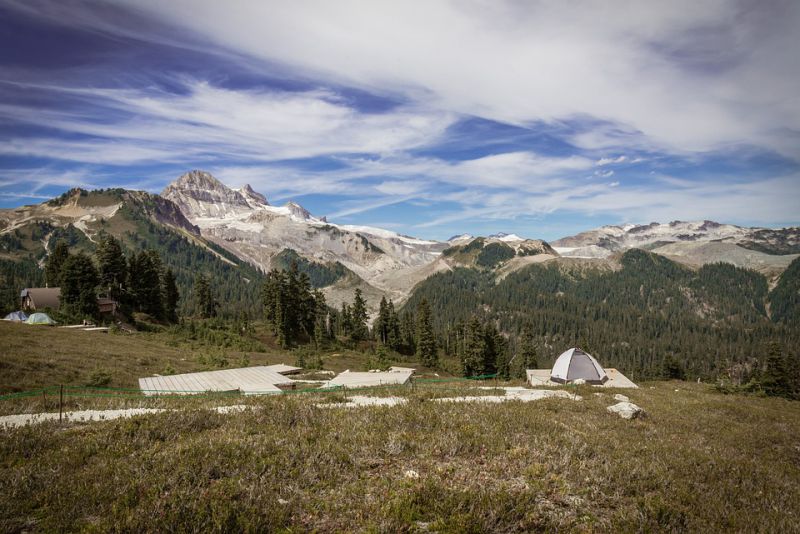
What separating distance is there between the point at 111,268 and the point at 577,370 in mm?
75707

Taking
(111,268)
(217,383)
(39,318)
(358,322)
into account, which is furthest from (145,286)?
(217,383)

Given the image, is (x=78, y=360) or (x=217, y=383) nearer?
(x=217, y=383)

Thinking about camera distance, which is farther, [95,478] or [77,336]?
[77,336]

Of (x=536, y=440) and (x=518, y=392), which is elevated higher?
(x=536, y=440)

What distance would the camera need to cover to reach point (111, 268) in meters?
66.9

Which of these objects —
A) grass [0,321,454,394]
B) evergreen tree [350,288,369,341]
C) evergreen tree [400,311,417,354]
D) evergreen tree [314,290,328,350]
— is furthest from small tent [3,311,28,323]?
evergreen tree [400,311,417,354]

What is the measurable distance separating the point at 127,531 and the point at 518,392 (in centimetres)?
2045

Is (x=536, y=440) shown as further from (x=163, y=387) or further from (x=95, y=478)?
(x=163, y=387)

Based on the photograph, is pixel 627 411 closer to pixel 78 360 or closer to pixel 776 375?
pixel 78 360

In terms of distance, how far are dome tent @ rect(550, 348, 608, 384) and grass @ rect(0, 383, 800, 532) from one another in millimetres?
27505

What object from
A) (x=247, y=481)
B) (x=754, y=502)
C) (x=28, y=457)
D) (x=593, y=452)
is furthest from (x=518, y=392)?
(x=28, y=457)

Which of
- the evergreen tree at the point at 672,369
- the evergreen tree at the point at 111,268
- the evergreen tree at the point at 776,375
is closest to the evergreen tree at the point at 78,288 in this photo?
the evergreen tree at the point at 111,268

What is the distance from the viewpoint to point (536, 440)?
10.6m

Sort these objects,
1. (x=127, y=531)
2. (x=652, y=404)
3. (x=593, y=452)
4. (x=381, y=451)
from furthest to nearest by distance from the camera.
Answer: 1. (x=652, y=404)
2. (x=593, y=452)
3. (x=381, y=451)
4. (x=127, y=531)
